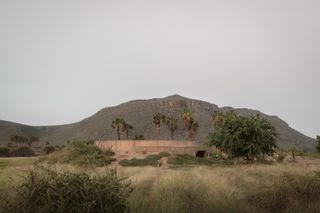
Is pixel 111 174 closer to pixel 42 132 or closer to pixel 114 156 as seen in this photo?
pixel 114 156

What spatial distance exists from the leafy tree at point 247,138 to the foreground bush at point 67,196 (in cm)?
4013

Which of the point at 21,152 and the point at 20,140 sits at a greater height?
the point at 20,140

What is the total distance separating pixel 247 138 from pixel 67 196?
42.0 meters

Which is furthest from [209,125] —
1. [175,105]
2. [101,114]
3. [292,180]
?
[292,180]

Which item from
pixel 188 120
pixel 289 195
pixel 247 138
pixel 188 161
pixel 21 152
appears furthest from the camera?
pixel 21 152

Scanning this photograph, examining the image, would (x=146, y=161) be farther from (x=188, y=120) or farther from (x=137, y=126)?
(x=137, y=126)

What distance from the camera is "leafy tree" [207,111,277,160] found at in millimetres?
49281

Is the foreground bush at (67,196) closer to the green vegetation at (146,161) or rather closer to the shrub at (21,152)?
the green vegetation at (146,161)

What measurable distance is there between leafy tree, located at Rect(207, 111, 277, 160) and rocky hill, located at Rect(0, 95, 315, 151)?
8481 centimetres

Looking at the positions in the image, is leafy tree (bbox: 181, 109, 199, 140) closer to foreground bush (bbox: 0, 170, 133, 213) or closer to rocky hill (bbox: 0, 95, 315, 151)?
rocky hill (bbox: 0, 95, 315, 151)

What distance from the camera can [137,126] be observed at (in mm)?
148750

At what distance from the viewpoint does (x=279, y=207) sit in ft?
43.1

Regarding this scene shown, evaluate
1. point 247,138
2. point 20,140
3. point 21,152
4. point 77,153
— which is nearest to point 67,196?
point 247,138

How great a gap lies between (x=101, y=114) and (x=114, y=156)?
111102 millimetres
